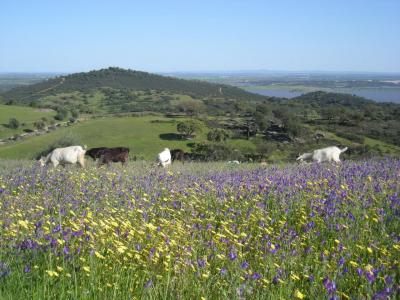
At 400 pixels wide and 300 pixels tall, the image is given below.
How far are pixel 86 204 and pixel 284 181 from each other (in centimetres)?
388

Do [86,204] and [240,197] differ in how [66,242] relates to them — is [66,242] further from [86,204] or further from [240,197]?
[240,197]

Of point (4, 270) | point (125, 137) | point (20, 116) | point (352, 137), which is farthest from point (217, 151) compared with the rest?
point (4, 270)

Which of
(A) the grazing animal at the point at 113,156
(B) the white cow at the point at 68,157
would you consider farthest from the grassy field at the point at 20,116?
(B) the white cow at the point at 68,157

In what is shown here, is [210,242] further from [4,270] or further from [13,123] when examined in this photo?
[13,123]

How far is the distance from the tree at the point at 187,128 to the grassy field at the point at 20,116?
156ft

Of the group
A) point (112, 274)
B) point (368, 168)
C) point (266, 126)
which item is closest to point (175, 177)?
point (368, 168)

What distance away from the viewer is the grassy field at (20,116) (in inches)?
4748

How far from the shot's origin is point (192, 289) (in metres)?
3.90

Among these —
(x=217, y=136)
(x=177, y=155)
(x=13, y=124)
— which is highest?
(x=177, y=155)

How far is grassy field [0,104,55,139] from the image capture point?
121m

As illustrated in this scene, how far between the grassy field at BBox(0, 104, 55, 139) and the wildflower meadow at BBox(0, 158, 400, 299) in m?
120

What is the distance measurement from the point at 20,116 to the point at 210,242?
144m

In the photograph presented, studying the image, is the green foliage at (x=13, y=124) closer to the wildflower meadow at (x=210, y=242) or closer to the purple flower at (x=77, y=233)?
the wildflower meadow at (x=210, y=242)

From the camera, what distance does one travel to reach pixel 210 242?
16.7 ft
